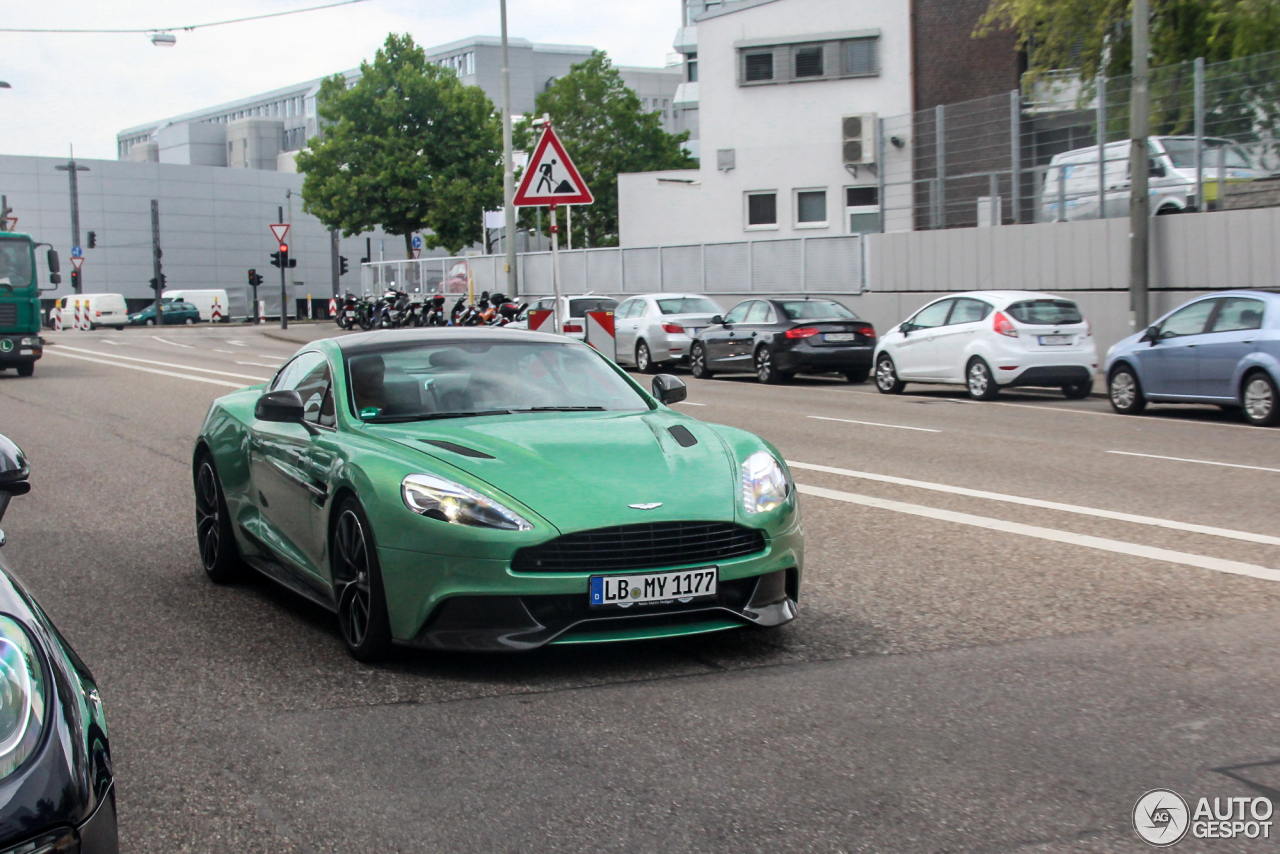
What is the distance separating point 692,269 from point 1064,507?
28.8 meters

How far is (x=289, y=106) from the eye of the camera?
148 meters

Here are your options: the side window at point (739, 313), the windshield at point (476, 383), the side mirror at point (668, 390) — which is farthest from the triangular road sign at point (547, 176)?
the side window at point (739, 313)

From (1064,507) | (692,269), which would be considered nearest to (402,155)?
(692,269)

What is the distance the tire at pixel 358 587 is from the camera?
17.9 feet

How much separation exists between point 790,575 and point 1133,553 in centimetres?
292

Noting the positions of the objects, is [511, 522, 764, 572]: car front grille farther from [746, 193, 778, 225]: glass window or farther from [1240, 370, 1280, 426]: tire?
[746, 193, 778, 225]: glass window

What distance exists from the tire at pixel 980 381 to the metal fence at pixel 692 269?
38.8 feet

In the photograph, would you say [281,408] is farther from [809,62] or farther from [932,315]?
[809,62]

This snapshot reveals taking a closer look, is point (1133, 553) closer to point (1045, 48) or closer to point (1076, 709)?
point (1076, 709)

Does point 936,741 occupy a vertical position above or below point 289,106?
below

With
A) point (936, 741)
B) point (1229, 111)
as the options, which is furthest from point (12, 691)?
point (1229, 111)

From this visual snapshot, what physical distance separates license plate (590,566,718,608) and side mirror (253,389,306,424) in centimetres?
189

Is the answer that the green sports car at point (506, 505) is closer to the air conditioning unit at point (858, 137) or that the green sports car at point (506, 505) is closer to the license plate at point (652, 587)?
the license plate at point (652, 587)

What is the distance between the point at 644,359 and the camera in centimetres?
2805
